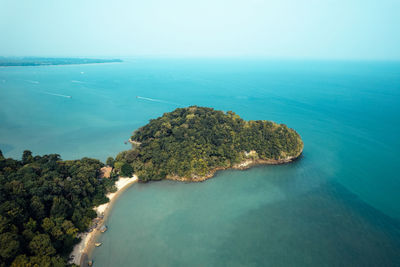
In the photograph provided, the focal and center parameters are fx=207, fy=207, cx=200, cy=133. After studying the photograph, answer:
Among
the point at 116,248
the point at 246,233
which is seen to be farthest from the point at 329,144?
the point at 116,248

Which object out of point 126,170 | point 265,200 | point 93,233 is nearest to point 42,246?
point 93,233

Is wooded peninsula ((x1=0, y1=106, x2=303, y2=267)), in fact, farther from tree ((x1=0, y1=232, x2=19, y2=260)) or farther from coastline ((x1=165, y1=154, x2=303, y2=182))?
coastline ((x1=165, y1=154, x2=303, y2=182))

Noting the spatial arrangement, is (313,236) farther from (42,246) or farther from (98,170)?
(98,170)

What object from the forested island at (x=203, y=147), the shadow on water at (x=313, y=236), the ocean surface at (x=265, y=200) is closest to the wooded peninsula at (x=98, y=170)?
the forested island at (x=203, y=147)

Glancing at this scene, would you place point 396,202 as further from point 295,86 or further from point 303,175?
point 295,86

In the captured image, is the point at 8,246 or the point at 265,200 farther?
the point at 265,200

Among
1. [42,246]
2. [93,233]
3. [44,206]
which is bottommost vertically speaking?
[93,233]
